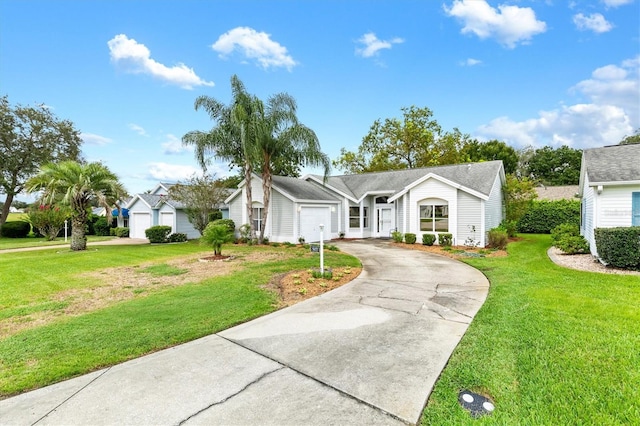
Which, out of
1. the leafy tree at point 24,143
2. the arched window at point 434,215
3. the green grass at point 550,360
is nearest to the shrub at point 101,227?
the leafy tree at point 24,143

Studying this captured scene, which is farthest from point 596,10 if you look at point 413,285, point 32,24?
point 32,24

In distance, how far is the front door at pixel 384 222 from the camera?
2088cm

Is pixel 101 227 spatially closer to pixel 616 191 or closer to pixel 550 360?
pixel 550 360

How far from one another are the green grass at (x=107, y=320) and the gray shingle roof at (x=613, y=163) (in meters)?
10.9

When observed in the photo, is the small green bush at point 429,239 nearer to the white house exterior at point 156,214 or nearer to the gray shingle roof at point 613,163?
the gray shingle roof at point 613,163

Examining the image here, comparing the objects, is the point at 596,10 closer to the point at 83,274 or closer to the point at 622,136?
the point at 83,274

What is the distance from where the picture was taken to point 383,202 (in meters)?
21.2

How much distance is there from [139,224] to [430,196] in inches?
921

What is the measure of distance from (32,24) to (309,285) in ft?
48.0

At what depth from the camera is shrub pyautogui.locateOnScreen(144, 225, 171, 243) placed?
21.5 meters

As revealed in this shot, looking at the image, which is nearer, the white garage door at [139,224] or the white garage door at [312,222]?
the white garage door at [312,222]

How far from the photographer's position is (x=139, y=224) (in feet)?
85.3

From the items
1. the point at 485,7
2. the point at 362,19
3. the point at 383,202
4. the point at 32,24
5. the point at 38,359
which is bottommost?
the point at 38,359

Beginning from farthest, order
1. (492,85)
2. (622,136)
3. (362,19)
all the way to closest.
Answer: (622,136), (492,85), (362,19)
